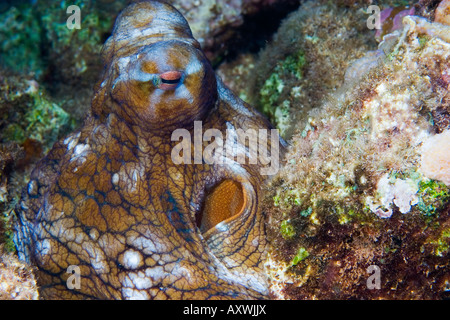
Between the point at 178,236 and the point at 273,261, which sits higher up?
the point at 178,236

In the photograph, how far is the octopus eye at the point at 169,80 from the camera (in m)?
2.32

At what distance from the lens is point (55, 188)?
9.03ft

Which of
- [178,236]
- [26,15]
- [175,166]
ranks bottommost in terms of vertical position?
[26,15]

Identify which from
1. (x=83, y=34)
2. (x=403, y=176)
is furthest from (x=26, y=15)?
(x=403, y=176)

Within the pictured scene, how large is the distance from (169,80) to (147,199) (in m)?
0.93

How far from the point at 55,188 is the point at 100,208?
20.4 inches

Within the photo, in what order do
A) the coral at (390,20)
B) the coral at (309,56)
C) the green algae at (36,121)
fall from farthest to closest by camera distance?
the green algae at (36,121) < the coral at (309,56) < the coral at (390,20)

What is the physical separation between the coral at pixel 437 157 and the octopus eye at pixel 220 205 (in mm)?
1344

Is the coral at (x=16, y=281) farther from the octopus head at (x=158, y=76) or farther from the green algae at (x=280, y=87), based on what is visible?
the green algae at (x=280, y=87)

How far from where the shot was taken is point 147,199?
8.36 feet

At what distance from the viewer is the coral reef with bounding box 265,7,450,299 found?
2.08m

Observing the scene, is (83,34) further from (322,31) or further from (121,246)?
(121,246)

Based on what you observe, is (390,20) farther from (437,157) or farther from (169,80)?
(169,80)

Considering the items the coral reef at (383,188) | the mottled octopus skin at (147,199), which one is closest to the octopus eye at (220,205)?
the mottled octopus skin at (147,199)
